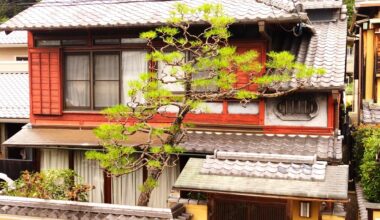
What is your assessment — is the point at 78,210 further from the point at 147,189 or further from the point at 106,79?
the point at 106,79

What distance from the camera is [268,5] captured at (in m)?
12.0

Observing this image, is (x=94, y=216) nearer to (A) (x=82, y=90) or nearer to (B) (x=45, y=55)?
(A) (x=82, y=90)

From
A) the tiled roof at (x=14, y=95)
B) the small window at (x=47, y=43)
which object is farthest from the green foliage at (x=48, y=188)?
the tiled roof at (x=14, y=95)

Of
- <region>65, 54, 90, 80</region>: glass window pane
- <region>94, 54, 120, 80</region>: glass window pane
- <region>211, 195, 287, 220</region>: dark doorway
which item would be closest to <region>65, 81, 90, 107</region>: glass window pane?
<region>65, 54, 90, 80</region>: glass window pane

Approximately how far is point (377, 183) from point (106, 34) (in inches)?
316

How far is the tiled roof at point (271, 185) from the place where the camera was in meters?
8.80

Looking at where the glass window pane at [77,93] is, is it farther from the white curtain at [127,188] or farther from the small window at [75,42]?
the white curtain at [127,188]

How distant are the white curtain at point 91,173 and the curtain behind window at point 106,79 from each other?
163cm

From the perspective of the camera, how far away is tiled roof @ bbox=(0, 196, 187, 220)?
943 cm

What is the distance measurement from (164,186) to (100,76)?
3686 mm

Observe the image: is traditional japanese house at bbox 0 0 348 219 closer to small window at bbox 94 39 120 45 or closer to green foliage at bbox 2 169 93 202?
small window at bbox 94 39 120 45

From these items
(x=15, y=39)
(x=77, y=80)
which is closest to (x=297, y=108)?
(x=77, y=80)

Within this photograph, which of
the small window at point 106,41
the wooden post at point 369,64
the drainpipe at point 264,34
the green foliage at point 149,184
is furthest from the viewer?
the wooden post at point 369,64

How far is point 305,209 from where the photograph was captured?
31.6ft
